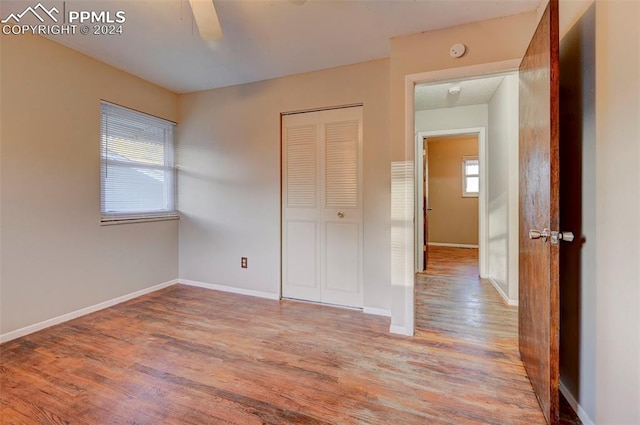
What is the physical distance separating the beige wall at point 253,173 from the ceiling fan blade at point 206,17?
4.95 ft

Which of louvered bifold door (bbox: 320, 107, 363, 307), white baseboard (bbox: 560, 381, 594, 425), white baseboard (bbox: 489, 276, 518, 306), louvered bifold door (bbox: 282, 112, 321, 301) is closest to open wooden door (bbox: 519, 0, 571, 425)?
white baseboard (bbox: 560, 381, 594, 425)

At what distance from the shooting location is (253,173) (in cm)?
350

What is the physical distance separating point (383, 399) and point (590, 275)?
121 centimetres

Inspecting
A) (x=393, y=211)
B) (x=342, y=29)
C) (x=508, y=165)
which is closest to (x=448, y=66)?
(x=342, y=29)

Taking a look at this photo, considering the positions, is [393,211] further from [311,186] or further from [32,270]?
[32,270]

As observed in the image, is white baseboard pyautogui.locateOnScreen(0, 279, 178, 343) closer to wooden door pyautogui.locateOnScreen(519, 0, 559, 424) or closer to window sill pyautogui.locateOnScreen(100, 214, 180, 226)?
window sill pyautogui.locateOnScreen(100, 214, 180, 226)

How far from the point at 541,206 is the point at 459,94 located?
2.74 metres

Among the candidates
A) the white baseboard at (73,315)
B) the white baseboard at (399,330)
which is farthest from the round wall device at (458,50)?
the white baseboard at (73,315)

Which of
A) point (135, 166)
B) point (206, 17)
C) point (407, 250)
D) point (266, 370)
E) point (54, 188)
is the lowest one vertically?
point (266, 370)

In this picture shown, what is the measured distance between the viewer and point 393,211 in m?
2.54

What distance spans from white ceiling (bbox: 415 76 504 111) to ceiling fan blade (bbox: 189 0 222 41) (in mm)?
2250

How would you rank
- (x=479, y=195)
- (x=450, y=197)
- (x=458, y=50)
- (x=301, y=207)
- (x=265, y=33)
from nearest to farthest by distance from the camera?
1. (x=458, y=50)
2. (x=265, y=33)
3. (x=301, y=207)
4. (x=479, y=195)
5. (x=450, y=197)

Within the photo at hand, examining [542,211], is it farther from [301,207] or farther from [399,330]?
[301,207]

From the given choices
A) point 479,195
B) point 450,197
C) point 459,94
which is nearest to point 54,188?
point 459,94
